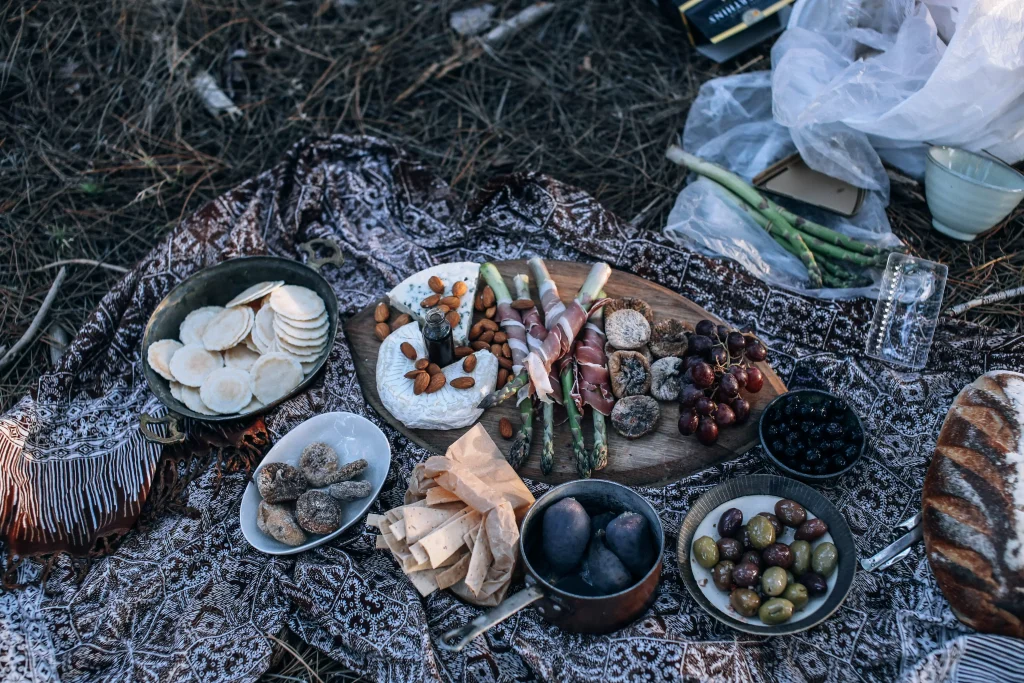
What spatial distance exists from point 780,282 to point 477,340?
5.53 feet

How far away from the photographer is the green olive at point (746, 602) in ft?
9.21

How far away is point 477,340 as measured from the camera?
12.3ft

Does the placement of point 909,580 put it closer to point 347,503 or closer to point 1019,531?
point 1019,531

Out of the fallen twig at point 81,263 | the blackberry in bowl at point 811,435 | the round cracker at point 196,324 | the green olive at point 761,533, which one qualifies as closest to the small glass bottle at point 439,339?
the round cracker at point 196,324

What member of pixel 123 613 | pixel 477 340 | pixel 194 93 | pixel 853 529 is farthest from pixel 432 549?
pixel 194 93

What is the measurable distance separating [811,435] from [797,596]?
691 millimetres

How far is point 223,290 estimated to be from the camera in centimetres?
408

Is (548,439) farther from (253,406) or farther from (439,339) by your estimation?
(253,406)

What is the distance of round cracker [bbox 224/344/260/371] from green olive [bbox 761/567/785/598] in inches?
99.9

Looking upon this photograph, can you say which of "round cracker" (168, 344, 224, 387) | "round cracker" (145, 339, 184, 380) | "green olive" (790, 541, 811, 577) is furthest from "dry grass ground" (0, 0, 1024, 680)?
"green olive" (790, 541, 811, 577)

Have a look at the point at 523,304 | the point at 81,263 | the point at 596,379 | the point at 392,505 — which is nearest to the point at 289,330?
the point at 392,505

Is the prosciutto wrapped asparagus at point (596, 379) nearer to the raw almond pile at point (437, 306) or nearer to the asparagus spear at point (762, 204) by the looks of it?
the raw almond pile at point (437, 306)

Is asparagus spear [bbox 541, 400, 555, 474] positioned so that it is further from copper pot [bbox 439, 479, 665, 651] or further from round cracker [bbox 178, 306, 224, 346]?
round cracker [bbox 178, 306, 224, 346]

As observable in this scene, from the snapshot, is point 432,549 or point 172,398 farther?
point 172,398
